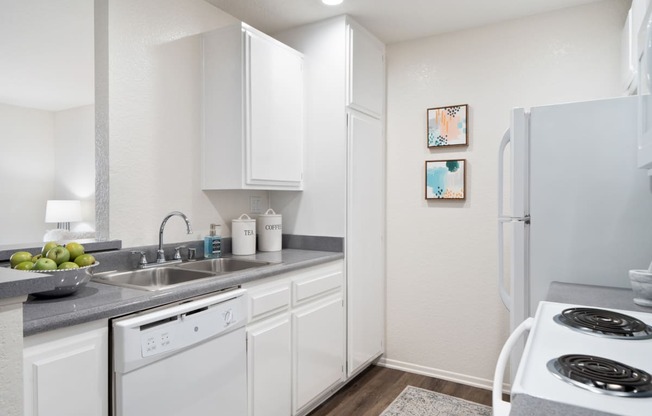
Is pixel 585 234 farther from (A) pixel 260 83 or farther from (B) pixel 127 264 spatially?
(B) pixel 127 264

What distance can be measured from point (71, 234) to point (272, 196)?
128 centimetres

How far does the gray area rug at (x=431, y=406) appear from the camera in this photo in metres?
2.47

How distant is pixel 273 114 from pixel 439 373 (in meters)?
2.15

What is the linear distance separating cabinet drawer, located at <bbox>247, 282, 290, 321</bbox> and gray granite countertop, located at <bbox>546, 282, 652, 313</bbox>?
121 centimetres

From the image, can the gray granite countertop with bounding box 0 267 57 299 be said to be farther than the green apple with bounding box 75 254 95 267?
No

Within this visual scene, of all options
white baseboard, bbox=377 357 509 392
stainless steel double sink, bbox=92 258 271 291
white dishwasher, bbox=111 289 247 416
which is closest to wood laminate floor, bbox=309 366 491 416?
white baseboard, bbox=377 357 509 392

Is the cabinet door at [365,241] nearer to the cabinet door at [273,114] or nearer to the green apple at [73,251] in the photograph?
the cabinet door at [273,114]

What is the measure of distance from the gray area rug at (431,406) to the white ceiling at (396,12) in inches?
97.0

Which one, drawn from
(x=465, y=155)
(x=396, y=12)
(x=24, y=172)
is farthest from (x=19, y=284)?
(x=465, y=155)

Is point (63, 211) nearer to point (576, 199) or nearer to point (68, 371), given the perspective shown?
point (68, 371)

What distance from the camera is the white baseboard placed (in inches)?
111

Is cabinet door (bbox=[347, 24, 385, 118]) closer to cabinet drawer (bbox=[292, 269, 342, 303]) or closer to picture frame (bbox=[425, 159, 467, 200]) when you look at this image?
picture frame (bbox=[425, 159, 467, 200])

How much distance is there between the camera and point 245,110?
7.59 feet

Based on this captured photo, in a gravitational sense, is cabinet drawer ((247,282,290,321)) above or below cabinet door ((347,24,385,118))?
below
